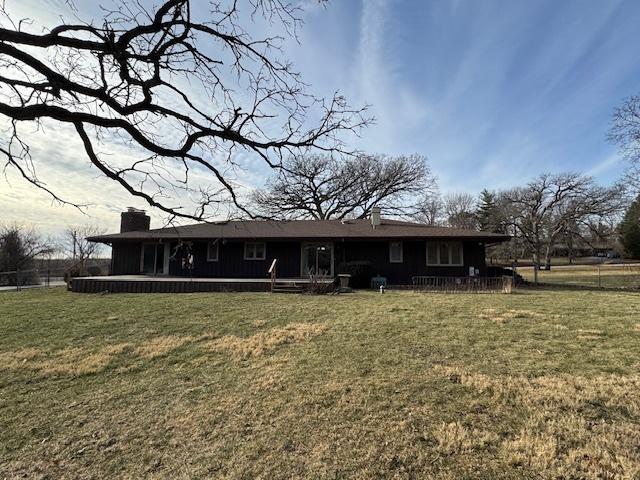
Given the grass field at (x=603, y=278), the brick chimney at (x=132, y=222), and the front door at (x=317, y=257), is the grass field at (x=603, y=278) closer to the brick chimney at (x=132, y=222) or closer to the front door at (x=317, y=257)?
the front door at (x=317, y=257)

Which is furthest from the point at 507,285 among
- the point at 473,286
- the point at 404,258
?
the point at 404,258

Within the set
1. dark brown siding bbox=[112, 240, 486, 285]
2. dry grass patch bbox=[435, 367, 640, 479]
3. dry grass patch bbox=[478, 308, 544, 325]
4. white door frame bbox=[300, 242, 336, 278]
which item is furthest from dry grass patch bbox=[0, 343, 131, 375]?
white door frame bbox=[300, 242, 336, 278]

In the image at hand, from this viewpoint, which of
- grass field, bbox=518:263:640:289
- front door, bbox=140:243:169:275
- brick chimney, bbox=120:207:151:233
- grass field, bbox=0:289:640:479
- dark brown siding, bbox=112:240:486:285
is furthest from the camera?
brick chimney, bbox=120:207:151:233

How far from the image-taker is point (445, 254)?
18.6 metres

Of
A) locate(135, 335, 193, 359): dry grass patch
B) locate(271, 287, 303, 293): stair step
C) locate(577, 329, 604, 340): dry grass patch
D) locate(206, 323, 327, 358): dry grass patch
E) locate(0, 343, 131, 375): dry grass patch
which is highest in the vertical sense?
locate(271, 287, 303, 293): stair step

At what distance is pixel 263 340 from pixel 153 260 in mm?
16100

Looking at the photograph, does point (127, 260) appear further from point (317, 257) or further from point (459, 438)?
point (459, 438)

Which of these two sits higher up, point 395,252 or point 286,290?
point 395,252

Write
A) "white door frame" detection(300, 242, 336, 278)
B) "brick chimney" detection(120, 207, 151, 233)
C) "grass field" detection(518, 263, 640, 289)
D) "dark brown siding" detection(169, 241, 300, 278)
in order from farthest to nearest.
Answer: "brick chimney" detection(120, 207, 151, 233) → "dark brown siding" detection(169, 241, 300, 278) → "white door frame" detection(300, 242, 336, 278) → "grass field" detection(518, 263, 640, 289)

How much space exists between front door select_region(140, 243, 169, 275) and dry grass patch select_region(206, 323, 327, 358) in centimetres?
1480

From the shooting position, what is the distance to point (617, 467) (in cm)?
296

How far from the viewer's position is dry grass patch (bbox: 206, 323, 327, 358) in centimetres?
672

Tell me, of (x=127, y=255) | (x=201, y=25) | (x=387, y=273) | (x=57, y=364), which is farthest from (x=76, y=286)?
(x=201, y=25)

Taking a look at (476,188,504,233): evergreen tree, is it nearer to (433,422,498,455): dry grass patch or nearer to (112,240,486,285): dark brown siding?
(112,240,486,285): dark brown siding
